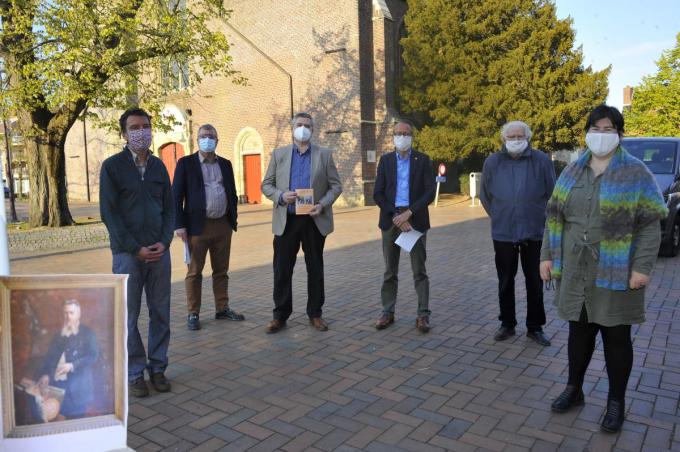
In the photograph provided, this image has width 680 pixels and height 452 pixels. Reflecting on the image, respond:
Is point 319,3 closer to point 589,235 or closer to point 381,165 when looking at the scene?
point 381,165

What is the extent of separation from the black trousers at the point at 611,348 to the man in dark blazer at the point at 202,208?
352 centimetres

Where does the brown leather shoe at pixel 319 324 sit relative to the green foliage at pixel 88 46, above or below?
below

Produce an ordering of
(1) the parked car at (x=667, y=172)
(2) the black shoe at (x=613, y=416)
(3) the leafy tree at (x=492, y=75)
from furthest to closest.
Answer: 1. (3) the leafy tree at (x=492, y=75)
2. (1) the parked car at (x=667, y=172)
3. (2) the black shoe at (x=613, y=416)

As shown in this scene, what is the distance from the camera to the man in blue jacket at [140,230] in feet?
12.2

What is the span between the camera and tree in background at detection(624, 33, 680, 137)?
31891 millimetres

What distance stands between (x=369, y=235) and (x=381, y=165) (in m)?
7.86

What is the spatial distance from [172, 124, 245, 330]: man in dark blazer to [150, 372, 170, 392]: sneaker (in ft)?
4.99

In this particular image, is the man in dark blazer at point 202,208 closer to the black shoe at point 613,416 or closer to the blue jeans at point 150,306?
the blue jeans at point 150,306

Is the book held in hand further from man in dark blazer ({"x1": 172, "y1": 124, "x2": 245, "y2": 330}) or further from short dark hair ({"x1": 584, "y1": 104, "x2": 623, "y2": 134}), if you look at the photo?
short dark hair ({"x1": 584, "y1": 104, "x2": 623, "y2": 134})

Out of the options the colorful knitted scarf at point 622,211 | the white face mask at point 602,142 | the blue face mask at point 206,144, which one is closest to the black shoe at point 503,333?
the colorful knitted scarf at point 622,211

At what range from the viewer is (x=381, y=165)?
5359mm

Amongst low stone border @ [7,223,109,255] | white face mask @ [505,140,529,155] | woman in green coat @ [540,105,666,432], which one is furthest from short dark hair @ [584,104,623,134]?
low stone border @ [7,223,109,255]

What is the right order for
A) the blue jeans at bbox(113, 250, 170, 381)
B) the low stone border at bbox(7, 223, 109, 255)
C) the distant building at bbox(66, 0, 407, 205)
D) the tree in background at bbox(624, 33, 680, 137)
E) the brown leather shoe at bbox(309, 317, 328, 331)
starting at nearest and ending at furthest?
1. the blue jeans at bbox(113, 250, 170, 381)
2. the brown leather shoe at bbox(309, 317, 328, 331)
3. the low stone border at bbox(7, 223, 109, 255)
4. the distant building at bbox(66, 0, 407, 205)
5. the tree in background at bbox(624, 33, 680, 137)

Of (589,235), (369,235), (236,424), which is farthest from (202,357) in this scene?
(369,235)
